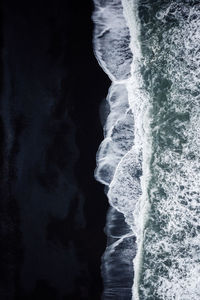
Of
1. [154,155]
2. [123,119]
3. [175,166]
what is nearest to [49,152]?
[123,119]

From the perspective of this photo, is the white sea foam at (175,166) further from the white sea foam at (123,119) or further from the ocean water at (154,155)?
the white sea foam at (123,119)

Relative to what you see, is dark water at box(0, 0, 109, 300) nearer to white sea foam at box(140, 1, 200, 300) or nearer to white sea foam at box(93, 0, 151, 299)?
white sea foam at box(93, 0, 151, 299)

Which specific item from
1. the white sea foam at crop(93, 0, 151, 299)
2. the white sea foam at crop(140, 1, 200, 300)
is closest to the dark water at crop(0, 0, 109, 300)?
the white sea foam at crop(93, 0, 151, 299)

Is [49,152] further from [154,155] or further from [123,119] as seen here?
[154,155]

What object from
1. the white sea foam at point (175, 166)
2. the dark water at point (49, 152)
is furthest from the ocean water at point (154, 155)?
the dark water at point (49, 152)

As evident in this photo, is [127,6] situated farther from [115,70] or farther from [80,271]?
[80,271]

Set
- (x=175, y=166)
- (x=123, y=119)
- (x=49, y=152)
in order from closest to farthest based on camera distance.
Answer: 1. (x=49, y=152)
2. (x=123, y=119)
3. (x=175, y=166)
